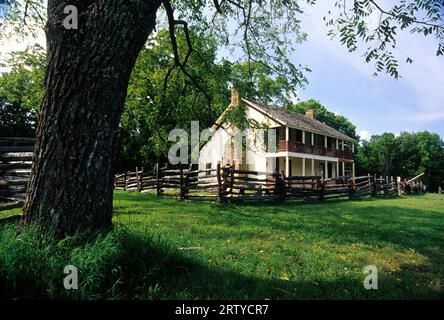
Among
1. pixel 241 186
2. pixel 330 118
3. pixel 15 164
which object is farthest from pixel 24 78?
pixel 330 118

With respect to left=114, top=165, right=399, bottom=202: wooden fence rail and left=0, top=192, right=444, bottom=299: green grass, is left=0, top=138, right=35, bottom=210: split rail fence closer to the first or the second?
A: left=0, top=192, right=444, bottom=299: green grass

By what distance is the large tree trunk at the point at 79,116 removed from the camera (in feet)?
10.1

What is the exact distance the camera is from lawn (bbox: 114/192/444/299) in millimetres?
3199

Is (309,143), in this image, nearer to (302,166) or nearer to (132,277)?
(302,166)

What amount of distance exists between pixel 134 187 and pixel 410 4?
71.1 ft

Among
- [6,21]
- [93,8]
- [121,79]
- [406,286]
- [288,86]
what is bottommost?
[406,286]

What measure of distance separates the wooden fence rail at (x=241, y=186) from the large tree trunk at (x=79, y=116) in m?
9.89

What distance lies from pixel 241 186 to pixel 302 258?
8995 millimetres

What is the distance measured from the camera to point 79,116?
3.07 m

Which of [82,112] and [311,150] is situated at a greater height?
[311,150]

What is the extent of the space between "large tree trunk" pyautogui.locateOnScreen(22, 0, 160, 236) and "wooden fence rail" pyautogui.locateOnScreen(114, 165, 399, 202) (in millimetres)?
9893
